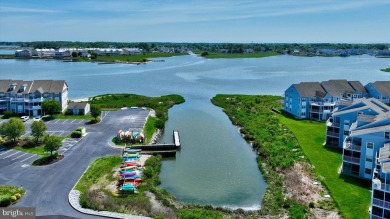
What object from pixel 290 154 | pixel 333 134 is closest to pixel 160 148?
pixel 290 154

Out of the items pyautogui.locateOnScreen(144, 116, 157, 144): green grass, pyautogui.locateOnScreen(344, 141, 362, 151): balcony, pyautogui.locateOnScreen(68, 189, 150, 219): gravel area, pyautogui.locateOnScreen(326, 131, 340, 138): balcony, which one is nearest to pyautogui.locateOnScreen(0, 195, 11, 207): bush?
pyautogui.locateOnScreen(68, 189, 150, 219): gravel area

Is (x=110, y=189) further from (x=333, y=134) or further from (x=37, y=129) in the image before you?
(x=333, y=134)

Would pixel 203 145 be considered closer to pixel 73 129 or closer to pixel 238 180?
pixel 238 180

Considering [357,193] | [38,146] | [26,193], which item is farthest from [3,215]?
[357,193]

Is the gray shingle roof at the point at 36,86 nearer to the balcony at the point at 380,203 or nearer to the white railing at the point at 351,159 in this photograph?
the white railing at the point at 351,159

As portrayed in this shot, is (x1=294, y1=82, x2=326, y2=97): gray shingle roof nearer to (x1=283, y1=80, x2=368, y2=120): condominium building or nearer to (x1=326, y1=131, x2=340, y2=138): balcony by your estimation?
(x1=283, y1=80, x2=368, y2=120): condominium building

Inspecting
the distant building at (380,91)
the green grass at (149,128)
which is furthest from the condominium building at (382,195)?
the distant building at (380,91)
